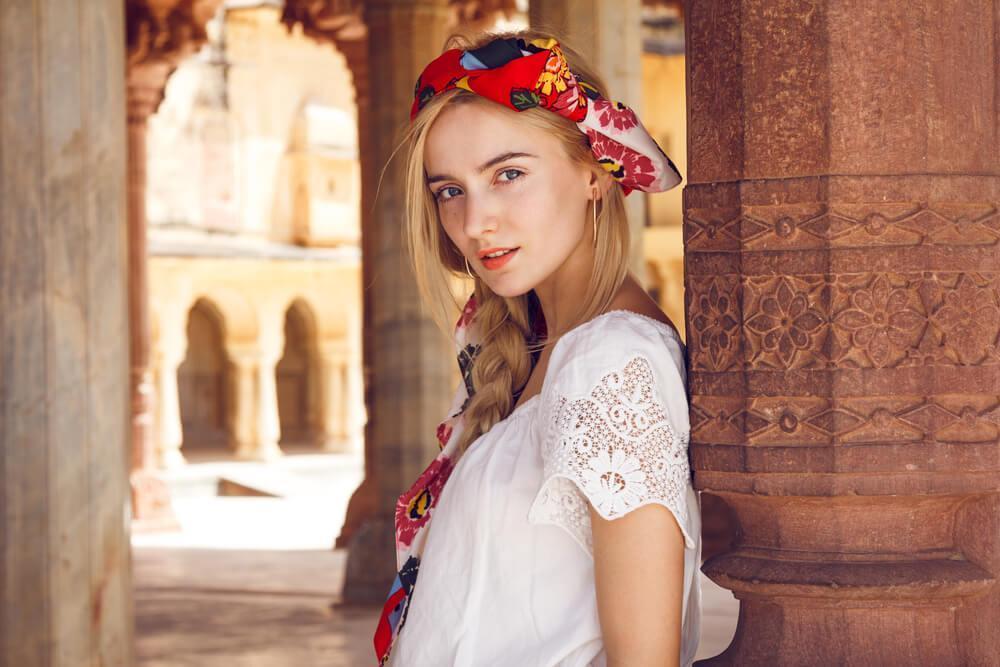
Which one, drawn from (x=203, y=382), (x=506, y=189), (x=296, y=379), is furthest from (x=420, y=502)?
(x=296, y=379)

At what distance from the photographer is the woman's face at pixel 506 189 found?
5.35ft

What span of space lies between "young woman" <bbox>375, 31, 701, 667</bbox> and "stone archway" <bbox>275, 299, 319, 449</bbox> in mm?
22676

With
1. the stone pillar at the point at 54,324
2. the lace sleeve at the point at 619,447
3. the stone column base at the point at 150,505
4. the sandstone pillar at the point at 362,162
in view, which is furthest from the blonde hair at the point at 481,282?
the stone column base at the point at 150,505

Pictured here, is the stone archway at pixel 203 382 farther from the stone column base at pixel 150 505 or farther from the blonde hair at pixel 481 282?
the blonde hair at pixel 481 282

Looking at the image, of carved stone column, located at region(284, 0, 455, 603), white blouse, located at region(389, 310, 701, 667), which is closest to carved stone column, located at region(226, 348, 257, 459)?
carved stone column, located at region(284, 0, 455, 603)

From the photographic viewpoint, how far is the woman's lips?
5.45 feet

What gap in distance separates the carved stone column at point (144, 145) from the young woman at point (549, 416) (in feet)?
31.4

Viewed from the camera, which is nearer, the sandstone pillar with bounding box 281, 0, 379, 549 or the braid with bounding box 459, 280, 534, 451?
the braid with bounding box 459, 280, 534, 451

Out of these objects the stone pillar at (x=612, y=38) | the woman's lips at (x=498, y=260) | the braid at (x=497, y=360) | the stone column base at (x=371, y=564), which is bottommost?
the stone column base at (x=371, y=564)

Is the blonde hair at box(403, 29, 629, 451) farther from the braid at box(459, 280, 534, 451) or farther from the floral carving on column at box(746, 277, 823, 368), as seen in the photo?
the floral carving on column at box(746, 277, 823, 368)

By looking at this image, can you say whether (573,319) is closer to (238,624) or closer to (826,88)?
(826,88)

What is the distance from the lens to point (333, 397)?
23094 millimetres

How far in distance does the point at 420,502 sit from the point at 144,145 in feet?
32.9

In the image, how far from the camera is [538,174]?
1.64m
